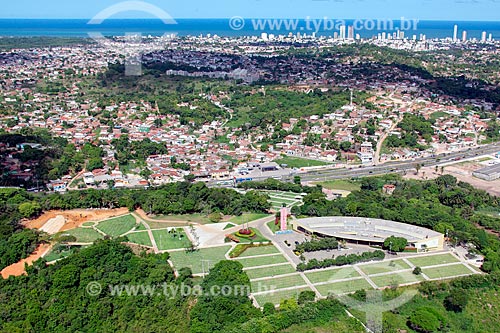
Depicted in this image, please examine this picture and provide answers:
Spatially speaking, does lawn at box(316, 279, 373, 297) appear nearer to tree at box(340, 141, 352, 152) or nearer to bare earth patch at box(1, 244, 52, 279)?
bare earth patch at box(1, 244, 52, 279)

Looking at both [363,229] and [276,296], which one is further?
[363,229]

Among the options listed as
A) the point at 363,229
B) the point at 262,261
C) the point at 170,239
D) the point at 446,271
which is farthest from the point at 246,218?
the point at 446,271

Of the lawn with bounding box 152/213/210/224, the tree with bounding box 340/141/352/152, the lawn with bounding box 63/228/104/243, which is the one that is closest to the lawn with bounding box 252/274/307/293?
the lawn with bounding box 152/213/210/224

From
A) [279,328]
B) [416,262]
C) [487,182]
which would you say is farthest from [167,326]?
[487,182]

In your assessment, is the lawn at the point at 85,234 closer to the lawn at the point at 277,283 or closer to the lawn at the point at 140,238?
A: the lawn at the point at 140,238

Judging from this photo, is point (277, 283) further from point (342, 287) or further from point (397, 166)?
point (397, 166)

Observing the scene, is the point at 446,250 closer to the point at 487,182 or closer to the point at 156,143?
the point at 487,182
